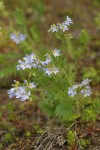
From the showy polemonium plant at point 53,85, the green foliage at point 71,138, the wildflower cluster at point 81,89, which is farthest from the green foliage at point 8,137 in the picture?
the wildflower cluster at point 81,89

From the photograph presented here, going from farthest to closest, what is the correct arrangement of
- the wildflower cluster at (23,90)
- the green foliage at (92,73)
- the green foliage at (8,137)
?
the green foliage at (92,73) → the green foliage at (8,137) → the wildflower cluster at (23,90)

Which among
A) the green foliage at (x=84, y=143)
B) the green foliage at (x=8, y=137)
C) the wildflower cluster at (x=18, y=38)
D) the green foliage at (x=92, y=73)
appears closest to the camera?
the green foliage at (x=84, y=143)

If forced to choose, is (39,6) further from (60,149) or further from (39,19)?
(60,149)

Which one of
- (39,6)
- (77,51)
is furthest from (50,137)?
(39,6)

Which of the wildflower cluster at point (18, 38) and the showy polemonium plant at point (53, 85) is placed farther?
the wildflower cluster at point (18, 38)

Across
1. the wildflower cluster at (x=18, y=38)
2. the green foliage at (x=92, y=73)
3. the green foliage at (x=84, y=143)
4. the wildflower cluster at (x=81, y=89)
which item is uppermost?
the wildflower cluster at (x=18, y=38)

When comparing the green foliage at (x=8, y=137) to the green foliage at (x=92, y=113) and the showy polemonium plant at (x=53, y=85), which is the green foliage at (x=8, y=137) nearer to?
the showy polemonium plant at (x=53, y=85)

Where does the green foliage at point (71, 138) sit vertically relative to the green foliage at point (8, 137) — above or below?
A: below

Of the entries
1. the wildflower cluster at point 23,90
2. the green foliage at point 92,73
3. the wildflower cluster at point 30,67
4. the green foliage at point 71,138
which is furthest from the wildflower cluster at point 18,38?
the green foliage at point 71,138
